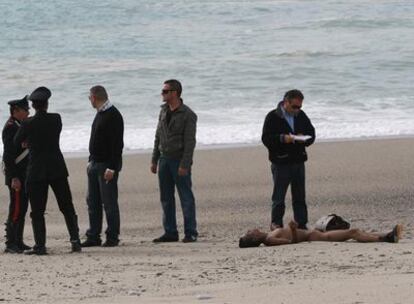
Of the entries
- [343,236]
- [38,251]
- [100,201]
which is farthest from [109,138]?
[343,236]

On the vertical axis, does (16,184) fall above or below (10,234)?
above

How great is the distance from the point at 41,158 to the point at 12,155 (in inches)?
16.6

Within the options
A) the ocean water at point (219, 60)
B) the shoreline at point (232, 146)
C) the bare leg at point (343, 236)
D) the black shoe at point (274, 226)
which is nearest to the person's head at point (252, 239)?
the bare leg at point (343, 236)

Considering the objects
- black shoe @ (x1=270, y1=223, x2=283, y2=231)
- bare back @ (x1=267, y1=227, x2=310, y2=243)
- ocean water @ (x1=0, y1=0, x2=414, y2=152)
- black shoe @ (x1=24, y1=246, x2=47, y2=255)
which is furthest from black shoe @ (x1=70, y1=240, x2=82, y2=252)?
ocean water @ (x1=0, y1=0, x2=414, y2=152)

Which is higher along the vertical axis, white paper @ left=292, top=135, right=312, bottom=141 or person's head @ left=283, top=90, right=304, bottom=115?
person's head @ left=283, top=90, right=304, bottom=115

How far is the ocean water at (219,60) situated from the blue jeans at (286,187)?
7.41 meters

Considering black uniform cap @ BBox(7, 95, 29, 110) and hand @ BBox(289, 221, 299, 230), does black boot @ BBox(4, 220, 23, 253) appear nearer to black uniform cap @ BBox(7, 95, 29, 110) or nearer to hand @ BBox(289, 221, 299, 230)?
black uniform cap @ BBox(7, 95, 29, 110)

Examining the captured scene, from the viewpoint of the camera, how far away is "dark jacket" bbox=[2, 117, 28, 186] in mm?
10977

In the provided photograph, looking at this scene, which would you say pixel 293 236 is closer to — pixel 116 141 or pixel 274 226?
pixel 274 226

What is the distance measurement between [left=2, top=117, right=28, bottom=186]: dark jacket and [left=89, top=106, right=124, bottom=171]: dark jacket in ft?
2.23

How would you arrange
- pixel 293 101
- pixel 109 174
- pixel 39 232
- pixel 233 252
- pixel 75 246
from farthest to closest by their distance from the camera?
1. pixel 293 101
2. pixel 109 174
3. pixel 75 246
4. pixel 39 232
5. pixel 233 252

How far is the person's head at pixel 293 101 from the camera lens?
11227 mm

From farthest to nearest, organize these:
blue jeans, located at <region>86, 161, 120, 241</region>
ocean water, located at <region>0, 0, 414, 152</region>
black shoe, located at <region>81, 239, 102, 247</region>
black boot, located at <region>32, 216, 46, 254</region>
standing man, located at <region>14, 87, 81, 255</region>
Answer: ocean water, located at <region>0, 0, 414, 152</region> → black shoe, located at <region>81, 239, 102, 247</region> → blue jeans, located at <region>86, 161, 120, 241</region> → black boot, located at <region>32, 216, 46, 254</region> → standing man, located at <region>14, 87, 81, 255</region>

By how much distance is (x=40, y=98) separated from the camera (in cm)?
1062
